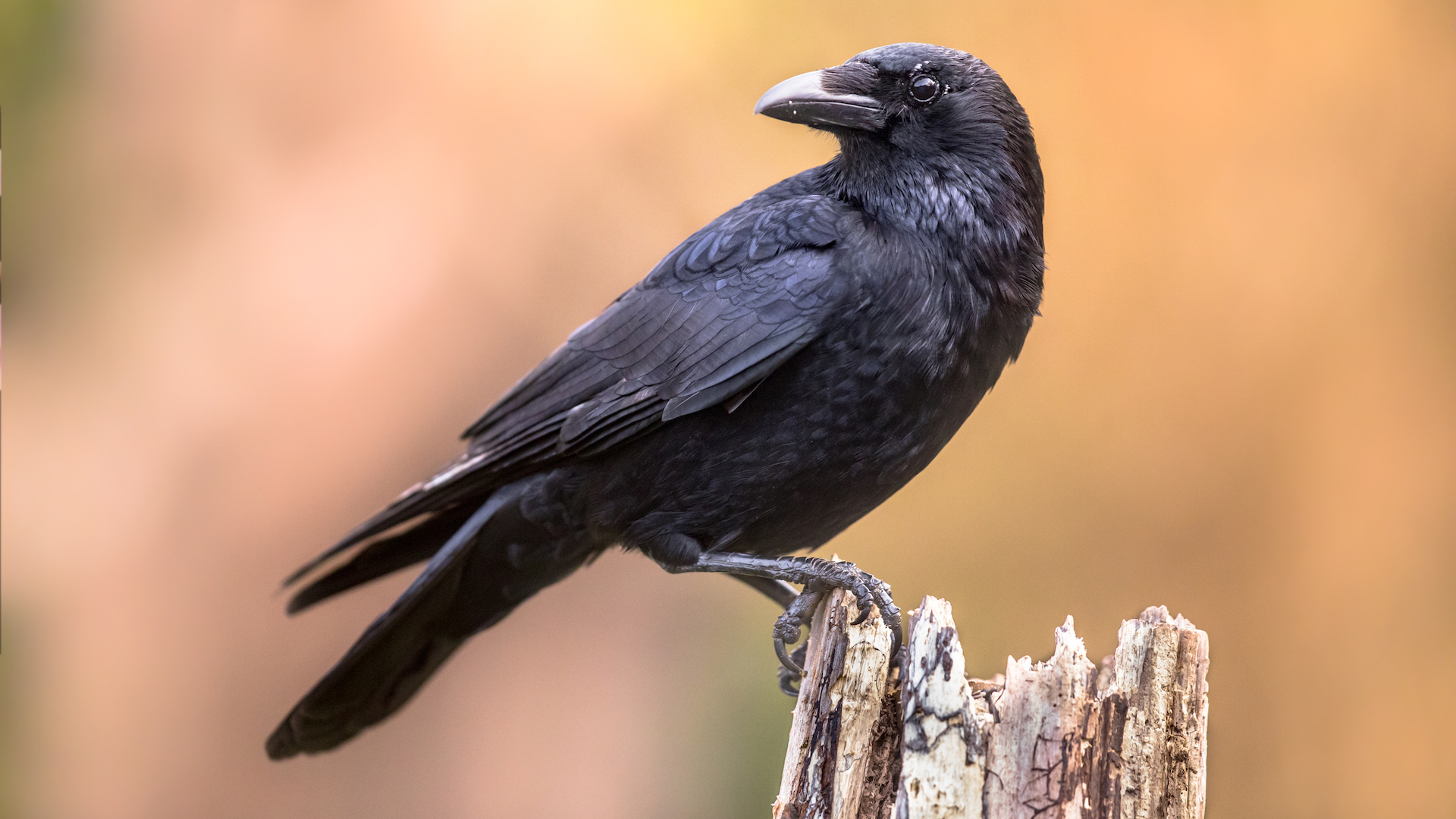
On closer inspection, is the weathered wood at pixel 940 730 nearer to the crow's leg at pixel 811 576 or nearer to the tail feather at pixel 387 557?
the crow's leg at pixel 811 576

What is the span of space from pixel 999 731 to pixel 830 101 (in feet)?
4.86

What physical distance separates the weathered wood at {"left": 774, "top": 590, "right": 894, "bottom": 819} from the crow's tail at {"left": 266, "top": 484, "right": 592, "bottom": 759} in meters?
0.93

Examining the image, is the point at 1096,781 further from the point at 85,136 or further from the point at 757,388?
the point at 85,136

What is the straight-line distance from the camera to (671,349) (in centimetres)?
258

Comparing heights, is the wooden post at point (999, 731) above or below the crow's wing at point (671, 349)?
below

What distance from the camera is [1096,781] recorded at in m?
2.00

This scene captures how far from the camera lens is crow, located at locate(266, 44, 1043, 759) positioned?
2398 mm

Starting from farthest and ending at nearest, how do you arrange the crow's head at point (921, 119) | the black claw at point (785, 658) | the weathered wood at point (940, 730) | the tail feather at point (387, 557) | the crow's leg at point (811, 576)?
1. the tail feather at point (387, 557)
2. the black claw at point (785, 658)
3. the crow's head at point (921, 119)
4. the crow's leg at point (811, 576)
5. the weathered wood at point (940, 730)

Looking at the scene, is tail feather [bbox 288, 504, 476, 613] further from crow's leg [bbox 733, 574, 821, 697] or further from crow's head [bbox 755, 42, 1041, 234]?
crow's head [bbox 755, 42, 1041, 234]

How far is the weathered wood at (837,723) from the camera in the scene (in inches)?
84.6

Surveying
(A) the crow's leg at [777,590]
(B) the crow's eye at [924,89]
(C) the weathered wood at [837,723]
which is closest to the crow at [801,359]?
(B) the crow's eye at [924,89]

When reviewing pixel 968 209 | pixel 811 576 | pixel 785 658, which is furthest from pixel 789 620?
pixel 968 209

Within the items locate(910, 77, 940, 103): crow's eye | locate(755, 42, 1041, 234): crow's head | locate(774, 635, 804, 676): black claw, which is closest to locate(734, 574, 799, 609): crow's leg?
locate(774, 635, 804, 676): black claw

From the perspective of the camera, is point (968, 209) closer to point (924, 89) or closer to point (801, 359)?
point (924, 89)
